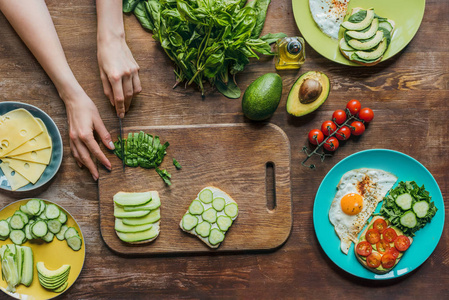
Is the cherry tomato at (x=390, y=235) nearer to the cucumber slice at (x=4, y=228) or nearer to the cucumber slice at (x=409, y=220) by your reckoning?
the cucumber slice at (x=409, y=220)

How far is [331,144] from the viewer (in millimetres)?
2479

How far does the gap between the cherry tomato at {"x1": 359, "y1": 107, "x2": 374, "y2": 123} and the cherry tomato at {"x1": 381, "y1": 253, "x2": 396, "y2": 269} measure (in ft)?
3.10

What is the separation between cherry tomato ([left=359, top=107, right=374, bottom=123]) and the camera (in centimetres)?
250

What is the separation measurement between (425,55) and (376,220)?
125 centimetres

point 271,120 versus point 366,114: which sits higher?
point 366,114

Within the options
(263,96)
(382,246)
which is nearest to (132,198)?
(263,96)

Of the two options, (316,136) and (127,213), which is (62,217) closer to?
(127,213)

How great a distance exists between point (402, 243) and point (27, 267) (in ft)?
8.48

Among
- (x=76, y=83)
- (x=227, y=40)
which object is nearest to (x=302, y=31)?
(x=227, y=40)

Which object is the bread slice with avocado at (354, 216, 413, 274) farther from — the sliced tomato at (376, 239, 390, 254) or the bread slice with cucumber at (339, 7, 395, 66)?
the bread slice with cucumber at (339, 7, 395, 66)

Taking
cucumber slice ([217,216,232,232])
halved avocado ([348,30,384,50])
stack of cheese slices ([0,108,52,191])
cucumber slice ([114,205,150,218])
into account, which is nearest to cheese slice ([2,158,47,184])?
stack of cheese slices ([0,108,52,191])

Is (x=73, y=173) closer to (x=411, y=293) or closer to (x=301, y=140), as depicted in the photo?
(x=301, y=140)

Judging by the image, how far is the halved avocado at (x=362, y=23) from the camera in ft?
8.08

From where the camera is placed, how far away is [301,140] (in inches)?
102
